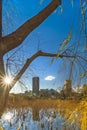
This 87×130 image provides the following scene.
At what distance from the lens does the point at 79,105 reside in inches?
68.8

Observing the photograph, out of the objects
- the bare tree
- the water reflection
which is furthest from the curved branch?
the water reflection

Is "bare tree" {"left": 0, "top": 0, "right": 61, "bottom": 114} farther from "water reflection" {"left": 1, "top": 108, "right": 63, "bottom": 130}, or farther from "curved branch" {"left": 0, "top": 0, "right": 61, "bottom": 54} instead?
"water reflection" {"left": 1, "top": 108, "right": 63, "bottom": 130}

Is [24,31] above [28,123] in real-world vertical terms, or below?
above

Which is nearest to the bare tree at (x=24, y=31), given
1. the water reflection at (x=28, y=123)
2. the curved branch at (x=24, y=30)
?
the curved branch at (x=24, y=30)

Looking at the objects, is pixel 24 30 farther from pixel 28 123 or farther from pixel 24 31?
pixel 28 123

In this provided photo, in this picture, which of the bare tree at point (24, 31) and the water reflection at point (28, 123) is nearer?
the bare tree at point (24, 31)

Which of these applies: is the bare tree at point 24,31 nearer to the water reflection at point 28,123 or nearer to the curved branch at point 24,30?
the curved branch at point 24,30

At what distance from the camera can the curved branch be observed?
7.88 ft

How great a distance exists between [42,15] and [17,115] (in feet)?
50.0

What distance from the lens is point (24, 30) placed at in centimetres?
240

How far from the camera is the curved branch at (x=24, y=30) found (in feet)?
7.88

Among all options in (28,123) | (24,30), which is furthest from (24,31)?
(28,123)

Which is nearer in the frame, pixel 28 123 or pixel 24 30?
pixel 24 30

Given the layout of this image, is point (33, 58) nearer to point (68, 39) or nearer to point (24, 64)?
point (24, 64)
